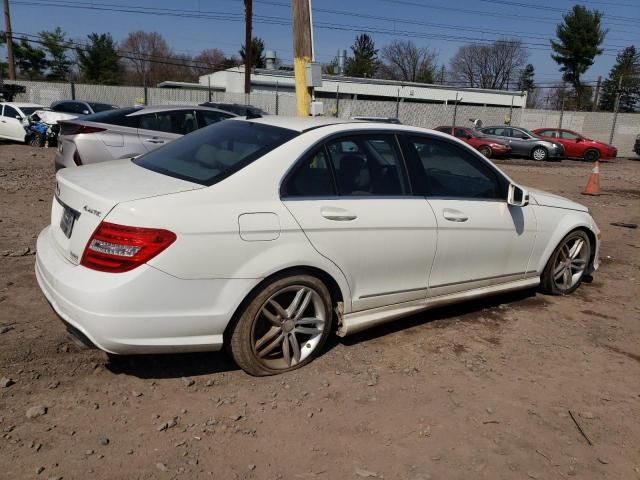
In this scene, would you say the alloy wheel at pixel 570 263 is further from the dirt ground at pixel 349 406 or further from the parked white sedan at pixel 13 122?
the parked white sedan at pixel 13 122

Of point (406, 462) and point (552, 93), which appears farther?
point (552, 93)

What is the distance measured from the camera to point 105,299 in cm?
279

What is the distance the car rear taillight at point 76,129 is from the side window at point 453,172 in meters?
5.63

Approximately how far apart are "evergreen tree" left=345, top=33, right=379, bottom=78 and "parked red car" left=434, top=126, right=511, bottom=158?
172 feet

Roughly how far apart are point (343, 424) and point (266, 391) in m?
0.53

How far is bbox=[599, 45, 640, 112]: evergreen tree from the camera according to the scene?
178 ft

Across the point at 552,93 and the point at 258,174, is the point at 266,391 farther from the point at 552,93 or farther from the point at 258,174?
the point at 552,93

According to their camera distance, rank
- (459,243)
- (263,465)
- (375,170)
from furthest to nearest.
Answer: (459,243) → (375,170) → (263,465)

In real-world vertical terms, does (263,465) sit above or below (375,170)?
below

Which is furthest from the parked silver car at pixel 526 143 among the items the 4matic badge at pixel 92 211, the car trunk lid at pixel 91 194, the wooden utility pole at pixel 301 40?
the 4matic badge at pixel 92 211

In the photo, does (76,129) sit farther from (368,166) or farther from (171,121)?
(368,166)

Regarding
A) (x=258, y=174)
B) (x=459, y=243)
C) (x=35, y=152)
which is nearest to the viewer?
(x=258, y=174)

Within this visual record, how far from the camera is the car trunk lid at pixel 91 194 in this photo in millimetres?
2951

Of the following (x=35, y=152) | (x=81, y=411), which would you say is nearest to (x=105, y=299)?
(x=81, y=411)
